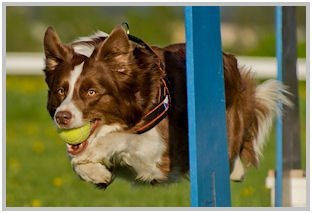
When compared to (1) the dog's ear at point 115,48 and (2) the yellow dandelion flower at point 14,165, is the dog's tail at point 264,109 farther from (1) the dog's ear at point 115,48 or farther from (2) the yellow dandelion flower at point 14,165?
(2) the yellow dandelion flower at point 14,165

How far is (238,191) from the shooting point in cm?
794

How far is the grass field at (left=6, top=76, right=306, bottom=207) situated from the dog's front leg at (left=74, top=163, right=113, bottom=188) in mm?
397

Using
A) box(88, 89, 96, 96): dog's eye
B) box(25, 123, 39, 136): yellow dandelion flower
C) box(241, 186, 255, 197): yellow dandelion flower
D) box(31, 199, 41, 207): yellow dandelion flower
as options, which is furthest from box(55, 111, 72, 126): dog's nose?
box(25, 123, 39, 136): yellow dandelion flower

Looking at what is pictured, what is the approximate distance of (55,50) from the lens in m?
4.84

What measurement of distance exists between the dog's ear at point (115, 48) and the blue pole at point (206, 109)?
0.61m

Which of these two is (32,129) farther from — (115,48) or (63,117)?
(63,117)

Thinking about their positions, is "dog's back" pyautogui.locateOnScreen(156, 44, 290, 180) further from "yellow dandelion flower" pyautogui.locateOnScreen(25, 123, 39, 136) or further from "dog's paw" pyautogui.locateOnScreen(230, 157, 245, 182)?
"yellow dandelion flower" pyautogui.locateOnScreen(25, 123, 39, 136)

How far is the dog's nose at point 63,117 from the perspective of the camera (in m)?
4.38

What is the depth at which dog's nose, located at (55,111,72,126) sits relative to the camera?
438cm

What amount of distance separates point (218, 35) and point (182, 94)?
3.41 feet

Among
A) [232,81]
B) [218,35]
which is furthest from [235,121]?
[218,35]

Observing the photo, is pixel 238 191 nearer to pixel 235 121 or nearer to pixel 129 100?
pixel 235 121

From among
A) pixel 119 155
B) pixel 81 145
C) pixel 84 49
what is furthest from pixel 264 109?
pixel 81 145

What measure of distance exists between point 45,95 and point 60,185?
19.8ft
